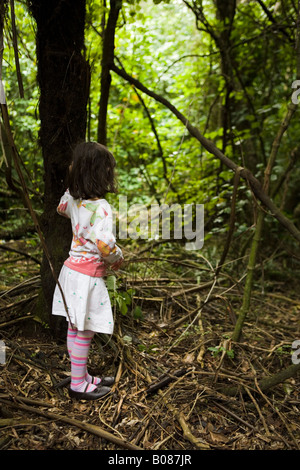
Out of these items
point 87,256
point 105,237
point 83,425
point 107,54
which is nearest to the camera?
point 83,425

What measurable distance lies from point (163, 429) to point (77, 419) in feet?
1.41

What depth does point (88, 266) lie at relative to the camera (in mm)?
1926

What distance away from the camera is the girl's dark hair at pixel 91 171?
187cm

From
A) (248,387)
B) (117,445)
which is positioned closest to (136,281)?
(248,387)

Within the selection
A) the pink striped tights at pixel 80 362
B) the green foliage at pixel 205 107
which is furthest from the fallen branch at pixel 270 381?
the green foliage at pixel 205 107

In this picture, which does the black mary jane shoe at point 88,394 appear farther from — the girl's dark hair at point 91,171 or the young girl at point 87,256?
the girl's dark hair at point 91,171

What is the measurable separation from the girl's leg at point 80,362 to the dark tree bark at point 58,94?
1.53 feet

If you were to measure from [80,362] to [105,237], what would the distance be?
2.32 ft

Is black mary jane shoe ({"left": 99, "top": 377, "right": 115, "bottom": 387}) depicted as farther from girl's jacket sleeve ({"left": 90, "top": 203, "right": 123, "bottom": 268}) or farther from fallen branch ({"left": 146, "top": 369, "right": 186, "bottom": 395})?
girl's jacket sleeve ({"left": 90, "top": 203, "right": 123, "bottom": 268})

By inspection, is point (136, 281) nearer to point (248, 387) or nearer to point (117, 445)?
point (248, 387)

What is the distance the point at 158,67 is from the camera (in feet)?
16.8

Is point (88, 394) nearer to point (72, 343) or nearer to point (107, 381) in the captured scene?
point (107, 381)

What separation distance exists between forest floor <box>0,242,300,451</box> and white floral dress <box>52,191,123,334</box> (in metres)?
0.37

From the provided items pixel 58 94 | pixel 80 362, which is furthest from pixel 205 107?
pixel 80 362
